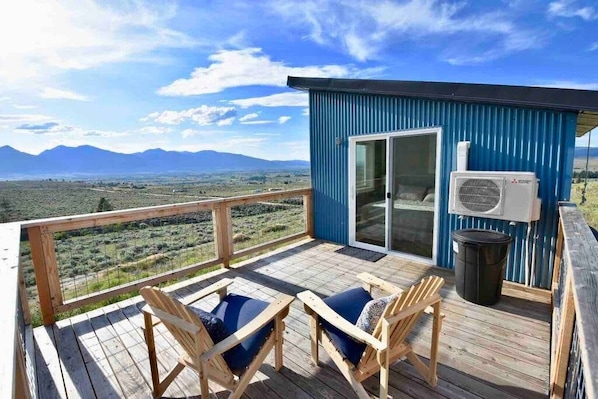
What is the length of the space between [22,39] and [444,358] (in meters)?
7.93

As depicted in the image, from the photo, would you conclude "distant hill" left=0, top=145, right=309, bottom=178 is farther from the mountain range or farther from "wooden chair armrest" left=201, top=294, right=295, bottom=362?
"wooden chair armrest" left=201, top=294, right=295, bottom=362

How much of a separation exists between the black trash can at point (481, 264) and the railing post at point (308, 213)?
9.70ft

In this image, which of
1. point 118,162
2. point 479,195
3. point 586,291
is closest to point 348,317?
point 586,291

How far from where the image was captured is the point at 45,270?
2.75 meters

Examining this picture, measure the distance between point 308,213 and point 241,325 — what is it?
384 cm

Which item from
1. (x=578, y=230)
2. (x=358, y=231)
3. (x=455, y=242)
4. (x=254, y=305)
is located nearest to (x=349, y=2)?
(x=358, y=231)

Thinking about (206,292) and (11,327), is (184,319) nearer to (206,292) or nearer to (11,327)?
(206,292)

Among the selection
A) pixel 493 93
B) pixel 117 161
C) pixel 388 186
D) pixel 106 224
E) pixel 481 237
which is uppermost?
pixel 117 161

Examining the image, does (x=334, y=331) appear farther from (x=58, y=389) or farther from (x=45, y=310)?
(x=45, y=310)

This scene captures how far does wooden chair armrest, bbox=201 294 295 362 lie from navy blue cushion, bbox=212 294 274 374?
0.51 ft

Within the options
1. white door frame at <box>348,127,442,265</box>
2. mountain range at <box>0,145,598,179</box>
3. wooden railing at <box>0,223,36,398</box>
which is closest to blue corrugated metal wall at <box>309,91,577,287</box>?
white door frame at <box>348,127,442,265</box>

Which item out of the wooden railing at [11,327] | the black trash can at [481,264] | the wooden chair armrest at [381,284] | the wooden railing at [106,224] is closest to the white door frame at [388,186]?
the black trash can at [481,264]

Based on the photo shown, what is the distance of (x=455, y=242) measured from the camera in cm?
321

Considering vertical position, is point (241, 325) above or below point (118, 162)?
below
